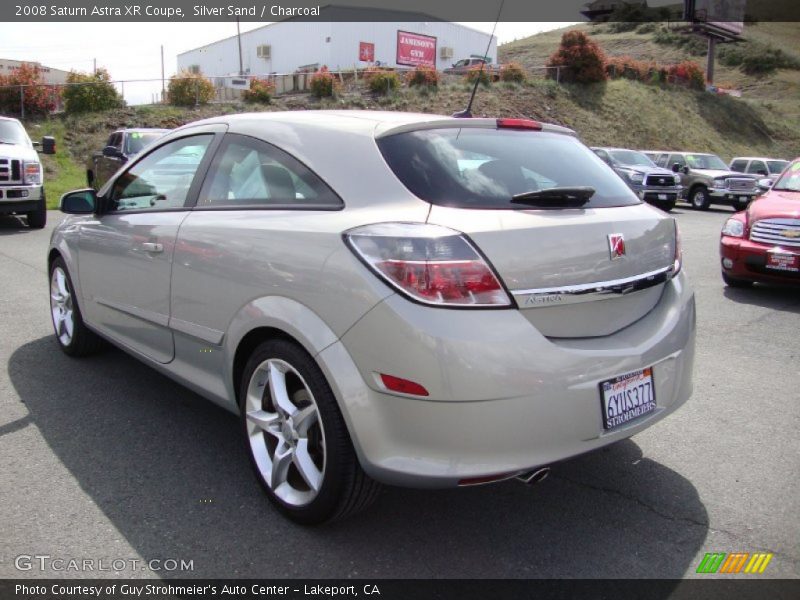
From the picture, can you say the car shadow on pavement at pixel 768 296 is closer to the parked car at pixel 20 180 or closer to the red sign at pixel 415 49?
the parked car at pixel 20 180

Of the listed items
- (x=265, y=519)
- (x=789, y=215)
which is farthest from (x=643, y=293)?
(x=789, y=215)

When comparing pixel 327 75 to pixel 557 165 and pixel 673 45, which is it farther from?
pixel 673 45

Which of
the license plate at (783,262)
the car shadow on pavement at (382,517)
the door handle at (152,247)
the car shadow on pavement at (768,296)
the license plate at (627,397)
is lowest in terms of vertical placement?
the car shadow on pavement at (382,517)

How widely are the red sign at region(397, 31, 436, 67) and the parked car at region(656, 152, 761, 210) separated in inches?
1263

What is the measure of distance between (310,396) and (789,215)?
6749 mm

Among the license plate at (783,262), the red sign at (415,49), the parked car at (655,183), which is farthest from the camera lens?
the red sign at (415,49)

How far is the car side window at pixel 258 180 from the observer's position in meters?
2.97

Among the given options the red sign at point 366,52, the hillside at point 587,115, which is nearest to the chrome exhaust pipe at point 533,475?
the hillside at point 587,115

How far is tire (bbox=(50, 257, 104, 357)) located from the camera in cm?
485

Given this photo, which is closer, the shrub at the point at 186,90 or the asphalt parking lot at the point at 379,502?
the asphalt parking lot at the point at 379,502

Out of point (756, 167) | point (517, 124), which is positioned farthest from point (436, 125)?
point (756, 167)

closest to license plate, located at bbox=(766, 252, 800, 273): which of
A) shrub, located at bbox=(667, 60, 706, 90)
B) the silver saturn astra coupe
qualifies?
the silver saturn astra coupe

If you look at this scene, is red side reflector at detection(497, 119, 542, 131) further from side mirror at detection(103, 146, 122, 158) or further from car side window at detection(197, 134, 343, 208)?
side mirror at detection(103, 146, 122, 158)

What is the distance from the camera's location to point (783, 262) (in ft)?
24.4
